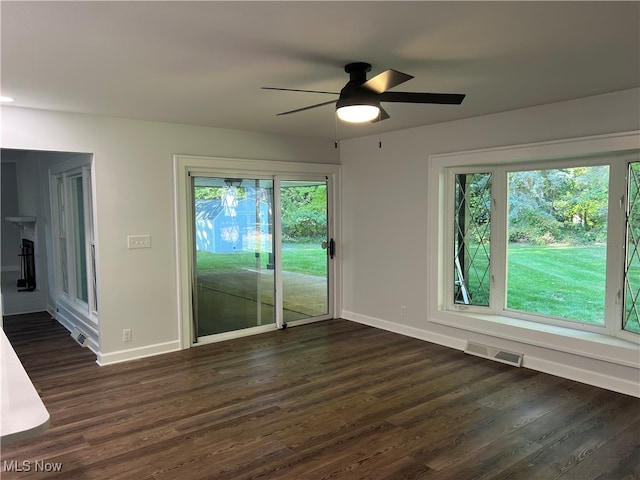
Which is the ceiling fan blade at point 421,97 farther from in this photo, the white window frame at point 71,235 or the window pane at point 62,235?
the window pane at point 62,235

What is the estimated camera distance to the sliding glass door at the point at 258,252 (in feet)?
16.5

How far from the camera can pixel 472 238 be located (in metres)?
4.81

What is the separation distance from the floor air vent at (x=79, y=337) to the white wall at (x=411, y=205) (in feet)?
10.4

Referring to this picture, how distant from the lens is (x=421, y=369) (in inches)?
163

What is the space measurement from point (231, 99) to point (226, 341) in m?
2.74

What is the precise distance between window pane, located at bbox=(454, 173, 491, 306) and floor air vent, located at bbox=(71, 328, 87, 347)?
4132 millimetres

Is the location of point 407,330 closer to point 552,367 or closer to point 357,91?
point 552,367

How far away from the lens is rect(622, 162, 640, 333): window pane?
362cm

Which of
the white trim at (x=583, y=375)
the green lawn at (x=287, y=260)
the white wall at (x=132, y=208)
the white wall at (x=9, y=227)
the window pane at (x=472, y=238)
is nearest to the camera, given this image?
the white trim at (x=583, y=375)

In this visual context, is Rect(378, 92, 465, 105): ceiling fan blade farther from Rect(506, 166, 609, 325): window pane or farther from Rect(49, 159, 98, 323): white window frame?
Rect(49, 159, 98, 323): white window frame

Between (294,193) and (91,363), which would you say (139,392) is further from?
(294,193)

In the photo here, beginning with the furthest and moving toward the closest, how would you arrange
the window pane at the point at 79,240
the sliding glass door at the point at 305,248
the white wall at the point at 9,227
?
the white wall at the point at 9,227
the sliding glass door at the point at 305,248
the window pane at the point at 79,240

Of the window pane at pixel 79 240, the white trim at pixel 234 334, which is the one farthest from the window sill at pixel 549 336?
the window pane at pixel 79 240

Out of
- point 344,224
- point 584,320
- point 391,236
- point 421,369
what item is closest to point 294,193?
point 344,224
